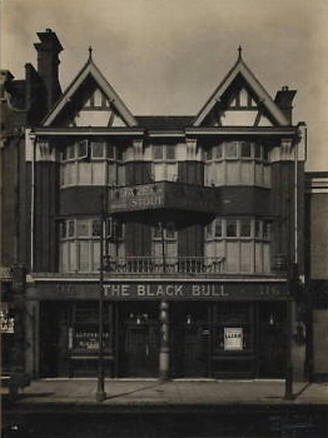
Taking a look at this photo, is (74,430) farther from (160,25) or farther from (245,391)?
(160,25)

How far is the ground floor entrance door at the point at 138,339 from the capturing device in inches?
1046

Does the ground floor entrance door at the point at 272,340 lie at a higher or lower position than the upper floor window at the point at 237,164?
lower

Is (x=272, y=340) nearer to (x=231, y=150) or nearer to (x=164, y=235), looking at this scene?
(x=164, y=235)

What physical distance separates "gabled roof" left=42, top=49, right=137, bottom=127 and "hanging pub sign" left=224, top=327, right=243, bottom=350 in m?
9.24

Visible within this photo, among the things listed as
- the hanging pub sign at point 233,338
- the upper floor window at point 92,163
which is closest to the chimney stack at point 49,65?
the upper floor window at point 92,163

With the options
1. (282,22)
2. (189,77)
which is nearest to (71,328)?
(189,77)

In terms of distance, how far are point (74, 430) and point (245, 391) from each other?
286 inches

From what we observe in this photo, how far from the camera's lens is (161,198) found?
2553 cm

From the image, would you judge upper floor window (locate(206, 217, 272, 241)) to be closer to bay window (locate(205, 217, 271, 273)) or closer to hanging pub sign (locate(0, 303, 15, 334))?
bay window (locate(205, 217, 271, 273))

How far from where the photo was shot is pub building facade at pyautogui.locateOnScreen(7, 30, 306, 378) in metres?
26.1

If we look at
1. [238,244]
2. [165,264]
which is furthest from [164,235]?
[238,244]

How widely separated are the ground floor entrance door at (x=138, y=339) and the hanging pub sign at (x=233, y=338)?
280 centimetres

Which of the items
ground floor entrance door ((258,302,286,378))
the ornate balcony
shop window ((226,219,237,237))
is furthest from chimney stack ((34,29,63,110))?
ground floor entrance door ((258,302,286,378))

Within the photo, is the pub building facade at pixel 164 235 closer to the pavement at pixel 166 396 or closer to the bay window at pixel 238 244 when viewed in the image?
the bay window at pixel 238 244
